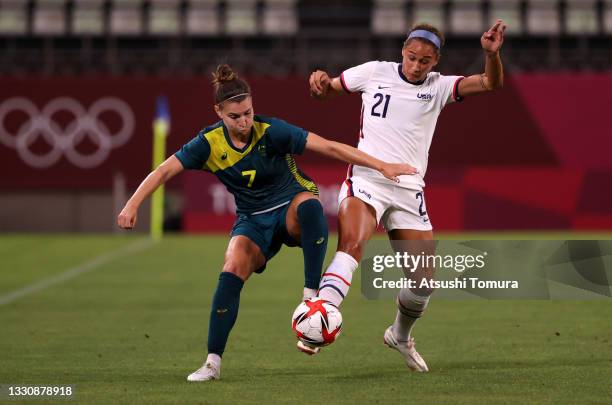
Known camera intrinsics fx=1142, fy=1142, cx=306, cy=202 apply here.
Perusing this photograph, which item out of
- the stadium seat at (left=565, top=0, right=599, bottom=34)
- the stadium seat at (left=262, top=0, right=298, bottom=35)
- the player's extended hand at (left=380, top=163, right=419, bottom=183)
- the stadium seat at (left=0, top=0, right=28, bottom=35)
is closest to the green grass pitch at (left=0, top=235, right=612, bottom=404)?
the player's extended hand at (left=380, top=163, right=419, bottom=183)

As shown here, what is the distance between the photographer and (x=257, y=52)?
990 inches

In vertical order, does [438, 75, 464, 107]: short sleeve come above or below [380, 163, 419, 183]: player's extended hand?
above

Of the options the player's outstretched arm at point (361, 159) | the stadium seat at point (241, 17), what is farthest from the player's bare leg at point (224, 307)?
the stadium seat at point (241, 17)

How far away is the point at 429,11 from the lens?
→ 26156 millimetres

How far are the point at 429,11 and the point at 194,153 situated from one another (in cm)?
2012

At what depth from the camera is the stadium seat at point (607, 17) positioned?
25.9 meters

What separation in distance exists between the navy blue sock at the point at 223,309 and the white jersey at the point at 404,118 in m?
1.16

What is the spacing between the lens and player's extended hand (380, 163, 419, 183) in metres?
6.67

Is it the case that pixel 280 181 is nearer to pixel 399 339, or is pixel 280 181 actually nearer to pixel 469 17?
pixel 399 339

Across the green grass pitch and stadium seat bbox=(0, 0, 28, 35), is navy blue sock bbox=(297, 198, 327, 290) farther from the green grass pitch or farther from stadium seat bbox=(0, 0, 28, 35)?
stadium seat bbox=(0, 0, 28, 35)

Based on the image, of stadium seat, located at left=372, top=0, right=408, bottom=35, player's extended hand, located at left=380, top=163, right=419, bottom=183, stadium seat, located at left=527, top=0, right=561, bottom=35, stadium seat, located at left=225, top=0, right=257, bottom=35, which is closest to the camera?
A: player's extended hand, located at left=380, top=163, right=419, bottom=183

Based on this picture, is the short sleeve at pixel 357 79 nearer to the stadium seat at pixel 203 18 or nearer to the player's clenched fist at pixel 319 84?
the player's clenched fist at pixel 319 84

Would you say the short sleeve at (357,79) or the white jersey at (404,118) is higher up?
the short sleeve at (357,79)

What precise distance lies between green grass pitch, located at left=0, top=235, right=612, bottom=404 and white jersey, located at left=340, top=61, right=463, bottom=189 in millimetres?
1349
